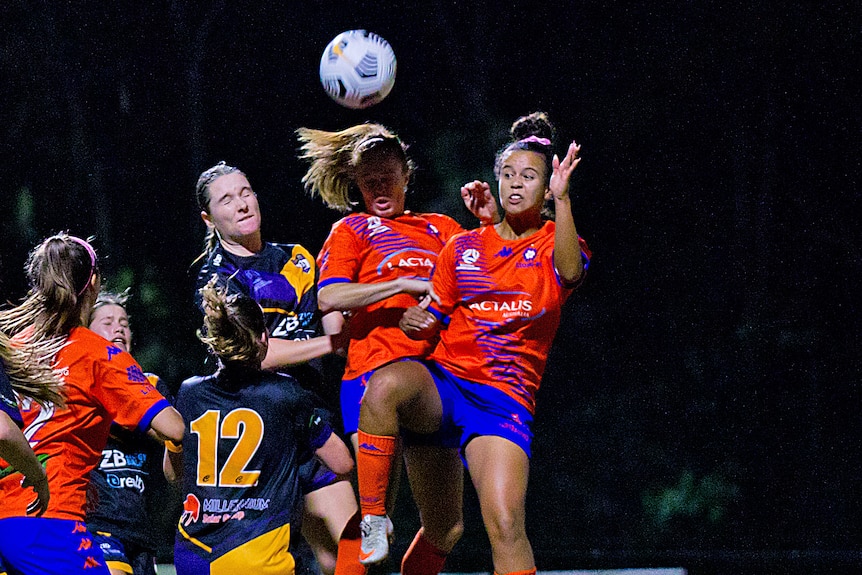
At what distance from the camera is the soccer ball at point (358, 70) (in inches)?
155

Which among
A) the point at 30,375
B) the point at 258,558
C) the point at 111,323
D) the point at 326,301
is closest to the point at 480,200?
the point at 326,301

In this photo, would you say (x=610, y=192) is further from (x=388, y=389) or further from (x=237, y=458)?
(x=237, y=458)

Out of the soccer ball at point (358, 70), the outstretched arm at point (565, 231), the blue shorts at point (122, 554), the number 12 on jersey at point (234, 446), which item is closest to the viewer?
the number 12 on jersey at point (234, 446)

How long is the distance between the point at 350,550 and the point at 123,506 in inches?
27.9

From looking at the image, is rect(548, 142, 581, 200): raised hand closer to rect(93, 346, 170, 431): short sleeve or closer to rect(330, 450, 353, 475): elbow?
rect(330, 450, 353, 475): elbow

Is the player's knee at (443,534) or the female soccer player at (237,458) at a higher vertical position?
the female soccer player at (237,458)

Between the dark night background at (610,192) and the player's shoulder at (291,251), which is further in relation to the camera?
the dark night background at (610,192)

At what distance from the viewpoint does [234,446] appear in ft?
9.33

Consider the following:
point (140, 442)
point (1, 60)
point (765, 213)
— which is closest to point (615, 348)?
point (765, 213)

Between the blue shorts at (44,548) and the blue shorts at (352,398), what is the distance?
44.1 inches

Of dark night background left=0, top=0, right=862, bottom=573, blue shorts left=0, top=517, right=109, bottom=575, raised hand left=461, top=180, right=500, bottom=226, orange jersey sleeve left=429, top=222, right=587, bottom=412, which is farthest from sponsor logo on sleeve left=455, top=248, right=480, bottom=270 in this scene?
dark night background left=0, top=0, right=862, bottom=573

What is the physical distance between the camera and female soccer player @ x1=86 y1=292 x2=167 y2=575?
3.21 metres

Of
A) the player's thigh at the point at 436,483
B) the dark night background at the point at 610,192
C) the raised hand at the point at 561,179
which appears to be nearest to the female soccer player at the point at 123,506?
the player's thigh at the point at 436,483

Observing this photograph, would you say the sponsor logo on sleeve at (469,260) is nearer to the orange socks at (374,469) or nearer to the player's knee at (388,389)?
the player's knee at (388,389)
